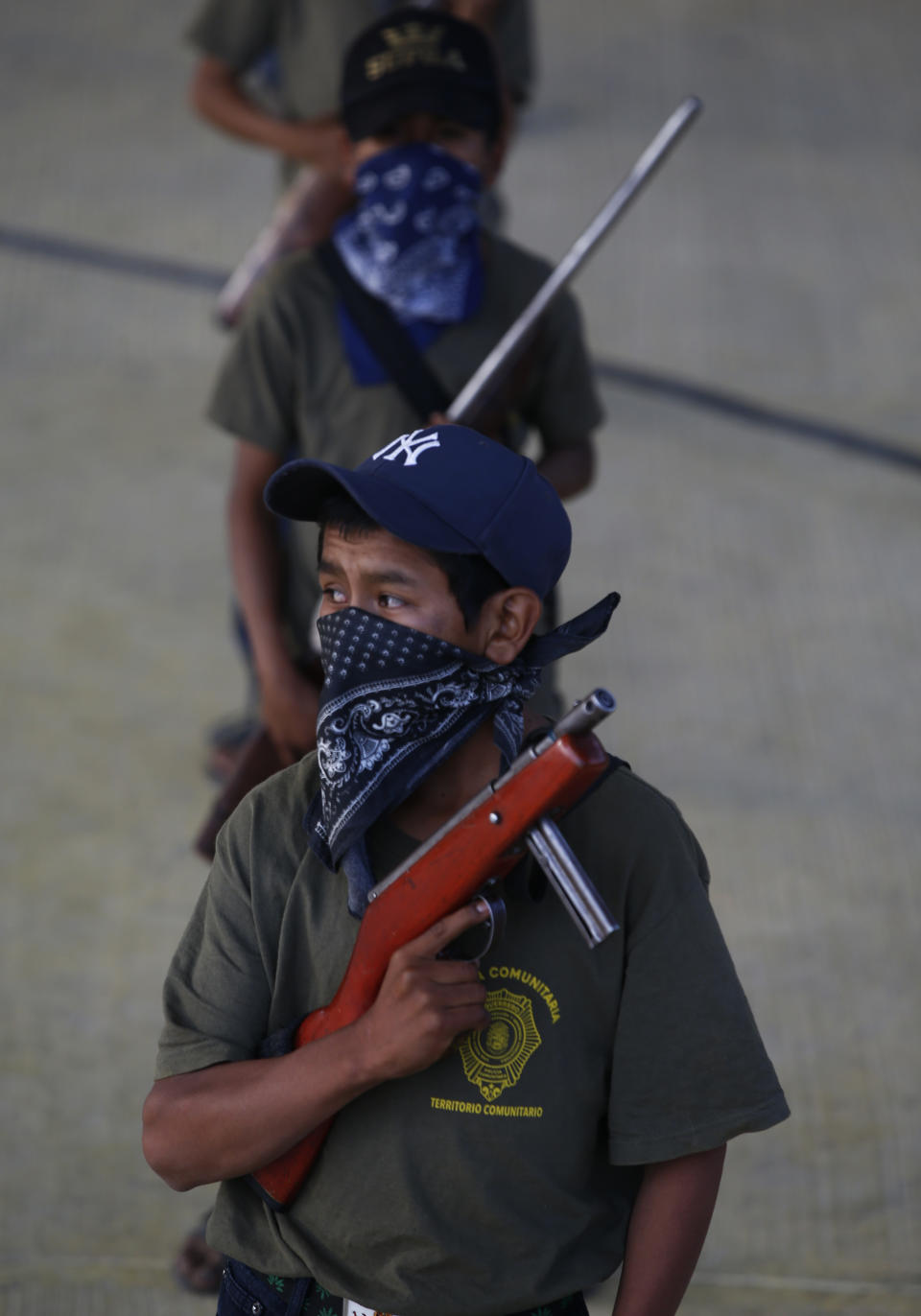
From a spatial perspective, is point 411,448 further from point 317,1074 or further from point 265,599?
point 265,599

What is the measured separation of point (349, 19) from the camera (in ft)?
10.7

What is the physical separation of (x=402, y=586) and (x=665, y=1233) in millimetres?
576

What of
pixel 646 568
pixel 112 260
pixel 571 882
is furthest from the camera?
pixel 112 260

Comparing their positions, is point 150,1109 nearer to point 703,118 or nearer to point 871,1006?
point 871,1006

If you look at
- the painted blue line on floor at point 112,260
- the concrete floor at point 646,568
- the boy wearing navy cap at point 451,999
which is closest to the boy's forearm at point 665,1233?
the boy wearing navy cap at point 451,999

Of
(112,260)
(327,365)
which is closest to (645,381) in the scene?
(112,260)

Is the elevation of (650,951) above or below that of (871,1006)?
above

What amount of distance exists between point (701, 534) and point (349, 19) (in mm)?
1848

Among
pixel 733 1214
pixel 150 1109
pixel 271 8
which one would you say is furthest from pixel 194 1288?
pixel 271 8

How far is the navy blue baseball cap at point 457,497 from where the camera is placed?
1.24 m

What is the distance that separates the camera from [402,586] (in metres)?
1.27

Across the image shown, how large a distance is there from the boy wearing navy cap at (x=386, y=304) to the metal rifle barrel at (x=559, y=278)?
6 centimetres

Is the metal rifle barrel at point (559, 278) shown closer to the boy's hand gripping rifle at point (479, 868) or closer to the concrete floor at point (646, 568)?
the boy's hand gripping rifle at point (479, 868)

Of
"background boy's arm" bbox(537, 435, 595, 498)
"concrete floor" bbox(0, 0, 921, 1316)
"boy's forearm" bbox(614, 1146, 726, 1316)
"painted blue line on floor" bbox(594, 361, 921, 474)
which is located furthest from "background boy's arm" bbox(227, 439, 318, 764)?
"painted blue line on floor" bbox(594, 361, 921, 474)
